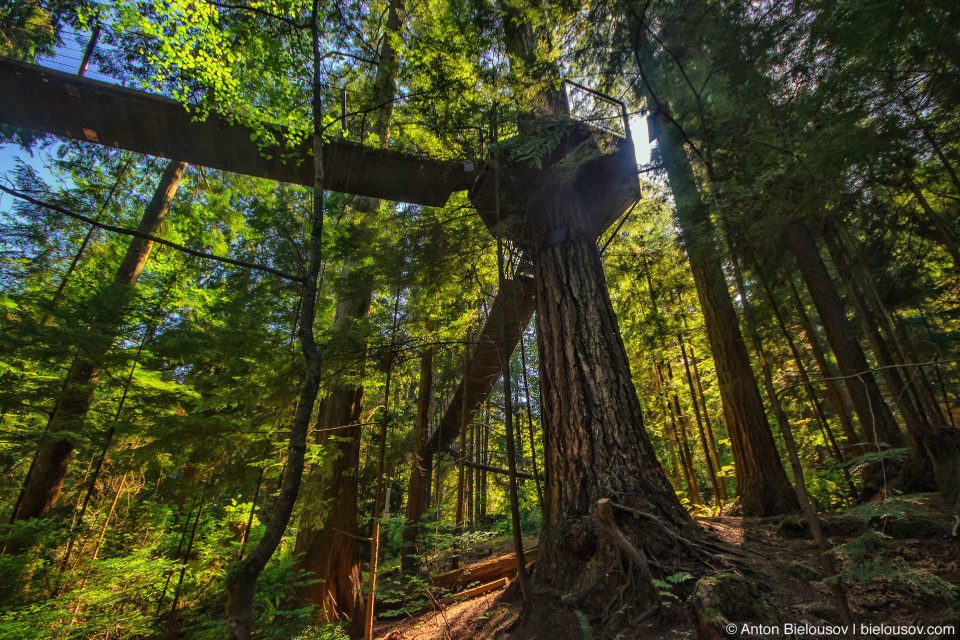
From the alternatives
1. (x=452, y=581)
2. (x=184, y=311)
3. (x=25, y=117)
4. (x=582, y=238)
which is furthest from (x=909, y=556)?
(x=184, y=311)

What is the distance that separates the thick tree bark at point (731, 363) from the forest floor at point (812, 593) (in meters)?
1.03

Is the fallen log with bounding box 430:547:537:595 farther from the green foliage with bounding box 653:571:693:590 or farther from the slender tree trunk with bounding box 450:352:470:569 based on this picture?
the green foliage with bounding box 653:571:693:590

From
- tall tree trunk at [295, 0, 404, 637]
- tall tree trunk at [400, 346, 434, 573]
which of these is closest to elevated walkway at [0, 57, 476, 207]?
tall tree trunk at [295, 0, 404, 637]

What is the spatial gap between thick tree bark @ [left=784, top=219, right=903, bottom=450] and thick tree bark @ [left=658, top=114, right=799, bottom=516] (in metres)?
1.08

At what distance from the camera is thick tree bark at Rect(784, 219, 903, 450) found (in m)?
4.47

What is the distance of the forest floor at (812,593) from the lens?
5.81 feet

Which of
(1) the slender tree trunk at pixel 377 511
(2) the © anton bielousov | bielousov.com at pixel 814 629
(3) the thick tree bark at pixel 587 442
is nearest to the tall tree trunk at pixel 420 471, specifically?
(1) the slender tree trunk at pixel 377 511

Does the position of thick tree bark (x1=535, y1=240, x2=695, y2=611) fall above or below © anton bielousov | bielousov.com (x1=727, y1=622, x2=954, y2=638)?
above

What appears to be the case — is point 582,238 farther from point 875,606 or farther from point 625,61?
point 875,606

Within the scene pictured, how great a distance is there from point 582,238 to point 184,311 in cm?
861

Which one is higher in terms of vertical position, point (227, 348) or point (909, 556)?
point (227, 348)

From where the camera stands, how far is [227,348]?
4.61m

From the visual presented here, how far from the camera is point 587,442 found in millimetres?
2996

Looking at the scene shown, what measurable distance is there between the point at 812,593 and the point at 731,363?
3.46 m
